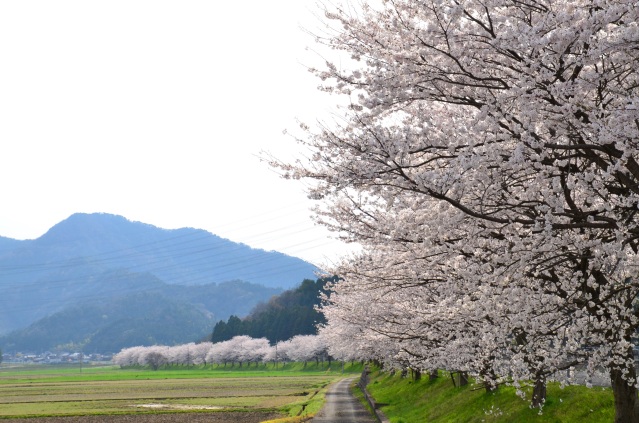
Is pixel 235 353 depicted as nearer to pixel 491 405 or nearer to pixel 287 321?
pixel 287 321

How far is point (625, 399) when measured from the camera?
377 inches

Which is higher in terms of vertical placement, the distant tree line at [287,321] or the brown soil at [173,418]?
the distant tree line at [287,321]

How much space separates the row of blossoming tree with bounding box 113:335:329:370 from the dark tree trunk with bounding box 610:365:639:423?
79074 millimetres

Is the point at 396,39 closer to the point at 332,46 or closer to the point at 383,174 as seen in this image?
the point at 332,46

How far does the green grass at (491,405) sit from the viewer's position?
13258 mm

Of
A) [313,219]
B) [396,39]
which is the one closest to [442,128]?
[396,39]

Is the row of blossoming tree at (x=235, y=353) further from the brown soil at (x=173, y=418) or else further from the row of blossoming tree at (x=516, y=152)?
the row of blossoming tree at (x=516, y=152)

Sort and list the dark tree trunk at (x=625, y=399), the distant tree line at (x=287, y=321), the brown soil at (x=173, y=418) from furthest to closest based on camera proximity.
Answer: the distant tree line at (x=287, y=321), the brown soil at (x=173, y=418), the dark tree trunk at (x=625, y=399)

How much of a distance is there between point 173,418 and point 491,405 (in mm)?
21965

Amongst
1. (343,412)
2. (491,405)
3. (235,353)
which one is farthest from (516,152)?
(235,353)

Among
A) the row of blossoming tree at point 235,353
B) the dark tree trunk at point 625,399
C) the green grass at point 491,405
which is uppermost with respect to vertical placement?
the dark tree trunk at point 625,399

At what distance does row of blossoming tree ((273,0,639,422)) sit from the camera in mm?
6469

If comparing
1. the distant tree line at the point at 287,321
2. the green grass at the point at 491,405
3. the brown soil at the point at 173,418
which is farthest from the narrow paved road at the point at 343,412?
the distant tree line at the point at 287,321

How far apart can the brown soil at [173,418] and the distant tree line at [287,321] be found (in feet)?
301
